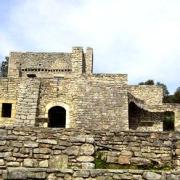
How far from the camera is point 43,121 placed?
18.8 m

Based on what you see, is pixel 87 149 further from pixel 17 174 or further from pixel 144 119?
pixel 144 119

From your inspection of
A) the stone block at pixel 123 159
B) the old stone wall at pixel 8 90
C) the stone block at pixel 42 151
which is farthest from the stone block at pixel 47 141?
the old stone wall at pixel 8 90

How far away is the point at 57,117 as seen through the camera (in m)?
21.8

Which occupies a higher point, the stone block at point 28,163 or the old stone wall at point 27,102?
the old stone wall at point 27,102

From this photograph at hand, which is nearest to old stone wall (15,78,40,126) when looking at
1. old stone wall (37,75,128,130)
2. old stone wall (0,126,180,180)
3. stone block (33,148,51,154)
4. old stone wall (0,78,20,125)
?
old stone wall (37,75,128,130)

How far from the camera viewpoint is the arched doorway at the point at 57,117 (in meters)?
20.8

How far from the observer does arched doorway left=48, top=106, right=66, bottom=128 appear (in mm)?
20844

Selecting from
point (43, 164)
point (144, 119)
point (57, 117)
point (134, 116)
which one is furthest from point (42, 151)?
point (144, 119)

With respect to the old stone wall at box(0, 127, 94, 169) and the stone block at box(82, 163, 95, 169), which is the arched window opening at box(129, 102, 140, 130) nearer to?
the old stone wall at box(0, 127, 94, 169)

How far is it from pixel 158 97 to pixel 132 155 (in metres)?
17.8

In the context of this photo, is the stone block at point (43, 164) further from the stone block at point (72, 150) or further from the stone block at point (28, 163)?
the stone block at point (72, 150)

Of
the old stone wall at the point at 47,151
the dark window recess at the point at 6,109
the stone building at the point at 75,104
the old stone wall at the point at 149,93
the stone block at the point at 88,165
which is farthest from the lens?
the old stone wall at the point at 149,93

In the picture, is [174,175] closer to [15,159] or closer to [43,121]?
[15,159]

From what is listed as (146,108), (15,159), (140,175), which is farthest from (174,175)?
(146,108)
